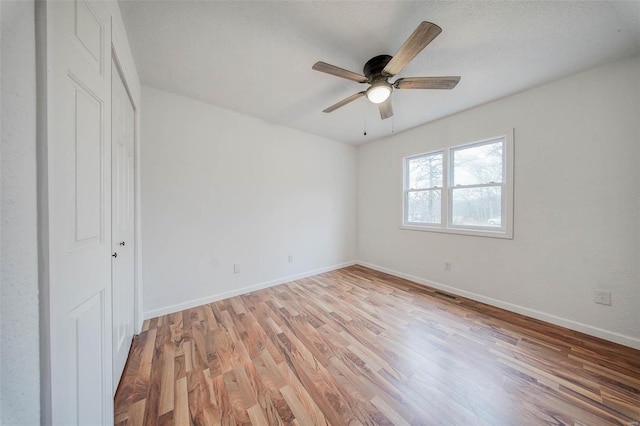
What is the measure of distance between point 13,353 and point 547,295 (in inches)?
142

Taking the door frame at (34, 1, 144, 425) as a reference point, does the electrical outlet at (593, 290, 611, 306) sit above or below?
below

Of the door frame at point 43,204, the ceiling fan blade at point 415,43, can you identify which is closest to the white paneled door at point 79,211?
the door frame at point 43,204

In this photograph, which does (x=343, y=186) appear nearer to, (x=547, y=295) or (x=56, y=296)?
(x=547, y=295)

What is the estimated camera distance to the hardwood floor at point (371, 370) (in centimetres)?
123

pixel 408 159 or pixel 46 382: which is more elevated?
pixel 408 159

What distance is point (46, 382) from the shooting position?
25.5 inches

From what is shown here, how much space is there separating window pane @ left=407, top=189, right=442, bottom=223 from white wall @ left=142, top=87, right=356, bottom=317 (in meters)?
1.43

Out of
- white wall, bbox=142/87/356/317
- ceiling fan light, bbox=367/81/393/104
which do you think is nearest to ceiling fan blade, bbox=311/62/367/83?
ceiling fan light, bbox=367/81/393/104

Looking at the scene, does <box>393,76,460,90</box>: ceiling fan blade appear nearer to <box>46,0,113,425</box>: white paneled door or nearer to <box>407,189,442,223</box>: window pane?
<box>407,189,442,223</box>: window pane

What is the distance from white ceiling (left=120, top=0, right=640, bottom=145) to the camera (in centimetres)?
136

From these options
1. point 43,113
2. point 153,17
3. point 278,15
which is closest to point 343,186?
point 278,15

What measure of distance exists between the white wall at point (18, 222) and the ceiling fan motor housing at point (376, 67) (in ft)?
5.90

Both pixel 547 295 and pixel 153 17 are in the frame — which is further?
pixel 547 295

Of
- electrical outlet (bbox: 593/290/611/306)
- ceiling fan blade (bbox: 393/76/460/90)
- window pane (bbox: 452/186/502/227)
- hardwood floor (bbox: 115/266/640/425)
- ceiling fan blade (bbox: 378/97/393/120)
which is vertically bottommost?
hardwood floor (bbox: 115/266/640/425)
